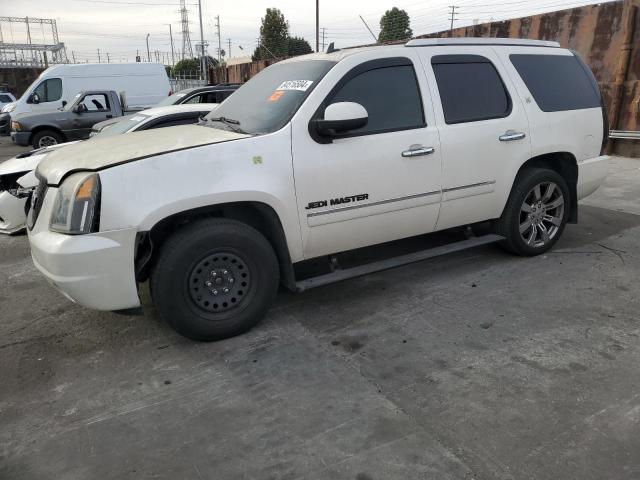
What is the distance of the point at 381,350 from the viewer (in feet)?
11.1

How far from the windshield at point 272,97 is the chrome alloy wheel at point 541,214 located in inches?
90.3

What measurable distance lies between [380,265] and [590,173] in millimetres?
2588

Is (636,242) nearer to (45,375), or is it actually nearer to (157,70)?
(45,375)

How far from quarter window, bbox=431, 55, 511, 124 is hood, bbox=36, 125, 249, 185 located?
1694 millimetres

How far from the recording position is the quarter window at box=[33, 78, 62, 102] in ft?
50.4

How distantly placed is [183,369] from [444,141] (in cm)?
254

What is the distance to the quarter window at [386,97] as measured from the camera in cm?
376

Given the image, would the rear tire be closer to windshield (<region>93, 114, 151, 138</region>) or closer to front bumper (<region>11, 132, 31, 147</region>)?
windshield (<region>93, 114, 151, 138</region>)

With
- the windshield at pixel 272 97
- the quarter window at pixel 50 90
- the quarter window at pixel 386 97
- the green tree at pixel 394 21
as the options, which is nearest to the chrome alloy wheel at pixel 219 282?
the windshield at pixel 272 97

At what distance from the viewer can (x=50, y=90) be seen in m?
15.4

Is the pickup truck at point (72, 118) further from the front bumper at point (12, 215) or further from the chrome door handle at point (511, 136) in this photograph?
the chrome door handle at point (511, 136)

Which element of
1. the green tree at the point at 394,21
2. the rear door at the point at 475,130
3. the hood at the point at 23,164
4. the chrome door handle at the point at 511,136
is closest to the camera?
the rear door at the point at 475,130

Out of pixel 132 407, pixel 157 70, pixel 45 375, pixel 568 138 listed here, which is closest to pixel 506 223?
pixel 568 138

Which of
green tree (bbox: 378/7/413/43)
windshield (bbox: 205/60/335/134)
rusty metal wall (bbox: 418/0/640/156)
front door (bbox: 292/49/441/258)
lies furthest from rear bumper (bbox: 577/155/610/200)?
green tree (bbox: 378/7/413/43)
